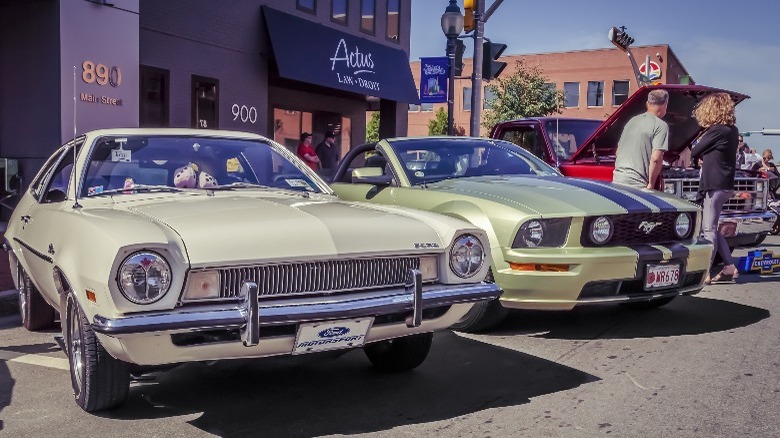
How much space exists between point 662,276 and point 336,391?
257cm

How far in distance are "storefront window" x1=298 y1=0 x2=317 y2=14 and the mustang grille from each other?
12.2 metres

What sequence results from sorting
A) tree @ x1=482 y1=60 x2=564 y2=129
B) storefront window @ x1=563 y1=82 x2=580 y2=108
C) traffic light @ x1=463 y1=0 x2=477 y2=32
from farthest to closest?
storefront window @ x1=563 y1=82 x2=580 y2=108, tree @ x1=482 y1=60 x2=564 y2=129, traffic light @ x1=463 y1=0 x2=477 y2=32

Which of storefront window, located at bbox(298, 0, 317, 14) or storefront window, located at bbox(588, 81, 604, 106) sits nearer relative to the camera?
storefront window, located at bbox(298, 0, 317, 14)

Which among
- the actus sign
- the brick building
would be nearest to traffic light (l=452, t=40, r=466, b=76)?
the actus sign

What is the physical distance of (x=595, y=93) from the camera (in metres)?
46.9

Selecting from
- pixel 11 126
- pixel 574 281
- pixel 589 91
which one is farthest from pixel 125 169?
pixel 589 91

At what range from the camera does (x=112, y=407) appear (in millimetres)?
3605

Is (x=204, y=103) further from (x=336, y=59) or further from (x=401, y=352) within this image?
(x=401, y=352)

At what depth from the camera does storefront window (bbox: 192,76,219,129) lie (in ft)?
44.7

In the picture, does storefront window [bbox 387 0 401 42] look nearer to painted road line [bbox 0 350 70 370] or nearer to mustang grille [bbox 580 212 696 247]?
mustang grille [bbox 580 212 696 247]

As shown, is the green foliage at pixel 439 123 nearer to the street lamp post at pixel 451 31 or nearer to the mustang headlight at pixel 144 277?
the street lamp post at pixel 451 31

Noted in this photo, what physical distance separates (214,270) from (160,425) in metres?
0.82

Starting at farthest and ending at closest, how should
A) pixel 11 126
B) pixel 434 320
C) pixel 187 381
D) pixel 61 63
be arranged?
pixel 11 126, pixel 61 63, pixel 187 381, pixel 434 320

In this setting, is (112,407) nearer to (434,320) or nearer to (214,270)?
(214,270)
